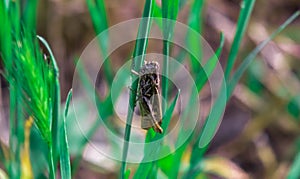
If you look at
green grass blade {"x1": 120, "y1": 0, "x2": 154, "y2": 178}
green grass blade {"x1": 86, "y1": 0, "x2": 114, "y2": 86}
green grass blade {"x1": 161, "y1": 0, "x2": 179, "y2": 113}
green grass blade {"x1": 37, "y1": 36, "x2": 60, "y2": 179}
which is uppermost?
green grass blade {"x1": 86, "y1": 0, "x2": 114, "y2": 86}

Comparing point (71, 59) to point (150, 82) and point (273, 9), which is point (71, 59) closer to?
point (273, 9)

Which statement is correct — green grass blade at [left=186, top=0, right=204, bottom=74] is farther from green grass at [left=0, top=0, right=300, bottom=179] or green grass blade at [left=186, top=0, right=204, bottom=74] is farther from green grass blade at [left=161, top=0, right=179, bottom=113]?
green grass blade at [left=161, top=0, right=179, bottom=113]

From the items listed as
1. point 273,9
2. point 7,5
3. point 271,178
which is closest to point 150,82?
point 7,5

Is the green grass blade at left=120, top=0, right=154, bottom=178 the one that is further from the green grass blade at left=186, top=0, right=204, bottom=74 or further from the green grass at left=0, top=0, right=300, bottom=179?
the green grass blade at left=186, top=0, right=204, bottom=74

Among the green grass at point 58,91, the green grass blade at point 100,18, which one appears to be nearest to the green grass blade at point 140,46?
the green grass at point 58,91

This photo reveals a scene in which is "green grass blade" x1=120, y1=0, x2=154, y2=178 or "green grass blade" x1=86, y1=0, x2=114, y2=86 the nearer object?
"green grass blade" x1=120, y1=0, x2=154, y2=178

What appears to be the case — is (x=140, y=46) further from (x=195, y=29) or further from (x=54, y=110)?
(x=195, y=29)

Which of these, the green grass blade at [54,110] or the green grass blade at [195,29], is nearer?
the green grass blade at [54,110]

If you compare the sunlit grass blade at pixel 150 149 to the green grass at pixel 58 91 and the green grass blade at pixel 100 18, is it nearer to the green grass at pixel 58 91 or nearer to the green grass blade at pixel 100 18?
the green grass at pixel 58 91

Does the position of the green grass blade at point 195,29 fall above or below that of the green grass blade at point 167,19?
above

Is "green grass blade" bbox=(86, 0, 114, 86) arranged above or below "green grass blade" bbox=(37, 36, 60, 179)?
above

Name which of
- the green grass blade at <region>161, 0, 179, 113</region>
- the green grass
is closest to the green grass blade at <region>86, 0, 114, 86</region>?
the green grass

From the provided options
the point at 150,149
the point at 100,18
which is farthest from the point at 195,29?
the point at 150,149

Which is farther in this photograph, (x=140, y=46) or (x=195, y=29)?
(x=195, y=29)
